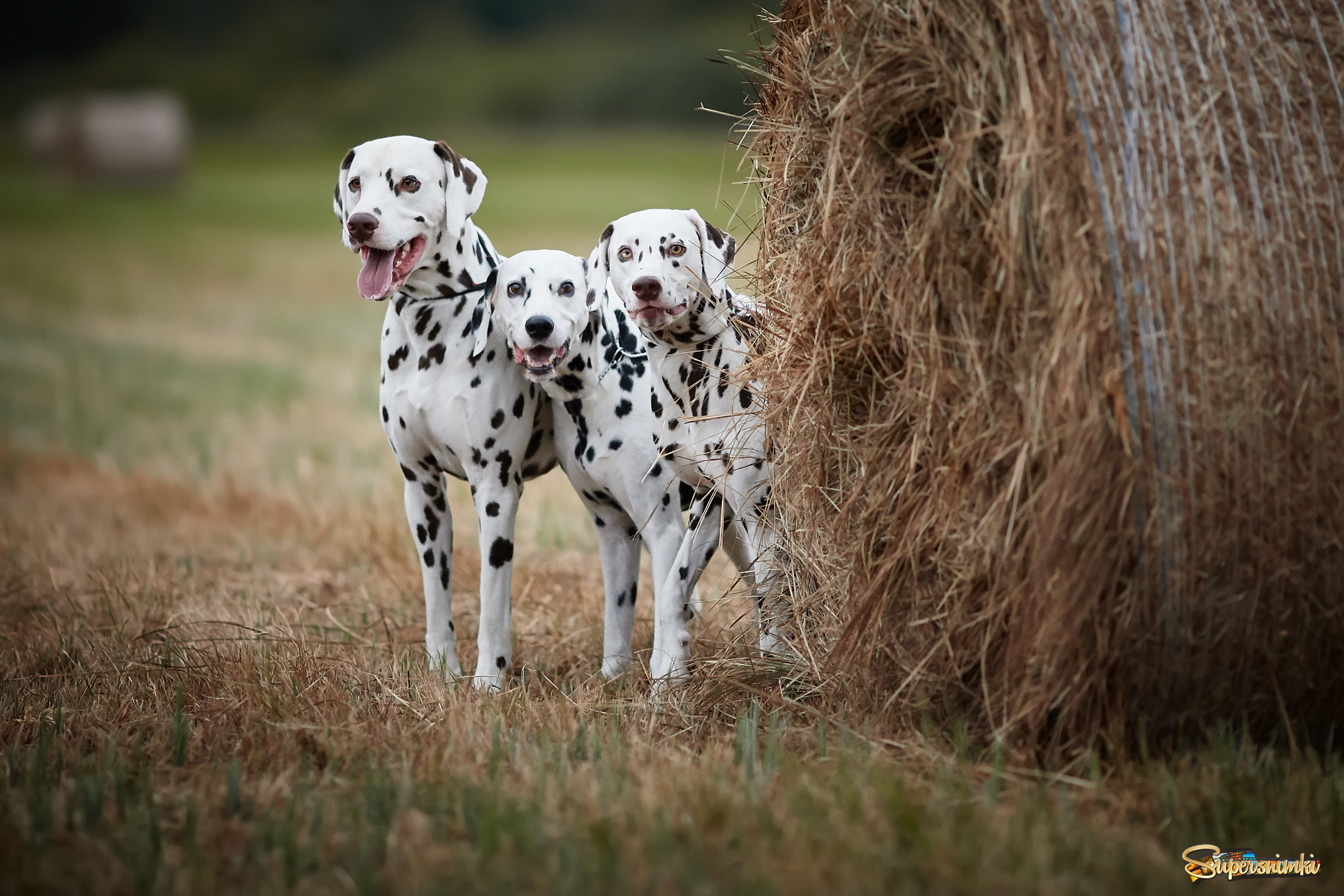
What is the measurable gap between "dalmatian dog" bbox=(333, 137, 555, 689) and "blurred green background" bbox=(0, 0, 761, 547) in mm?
1136

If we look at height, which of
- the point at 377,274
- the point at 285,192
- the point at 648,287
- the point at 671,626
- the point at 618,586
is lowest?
the point at 671,626

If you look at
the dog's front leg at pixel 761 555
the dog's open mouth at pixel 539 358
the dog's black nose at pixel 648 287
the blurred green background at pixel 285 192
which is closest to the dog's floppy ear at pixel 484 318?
the dog's open mouth at pixel 539 358

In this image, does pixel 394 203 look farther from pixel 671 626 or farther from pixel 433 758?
pixel 433 758

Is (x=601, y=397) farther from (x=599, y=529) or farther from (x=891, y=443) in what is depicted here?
(x=891, y=443)

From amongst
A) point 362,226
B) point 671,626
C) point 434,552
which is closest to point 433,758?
point 671,626

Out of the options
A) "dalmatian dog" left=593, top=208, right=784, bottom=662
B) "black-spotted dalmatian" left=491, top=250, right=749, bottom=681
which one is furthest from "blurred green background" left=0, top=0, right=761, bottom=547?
"black-spotted dalmatian" left=491, top=250, right=749, bottom=681

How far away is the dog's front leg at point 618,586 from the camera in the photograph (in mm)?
5320

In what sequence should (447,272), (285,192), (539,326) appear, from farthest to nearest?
(285,192) → (447,272) → (539,326)

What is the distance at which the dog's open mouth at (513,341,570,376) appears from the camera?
479cm

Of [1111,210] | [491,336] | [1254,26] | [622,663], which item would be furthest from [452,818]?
[1254,26]

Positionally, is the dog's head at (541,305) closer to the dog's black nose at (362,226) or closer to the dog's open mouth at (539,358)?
the dog's open mouth at (539,358)

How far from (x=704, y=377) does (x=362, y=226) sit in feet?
4.78

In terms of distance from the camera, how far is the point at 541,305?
485 centimetres

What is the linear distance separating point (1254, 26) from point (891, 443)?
66.8 inches
